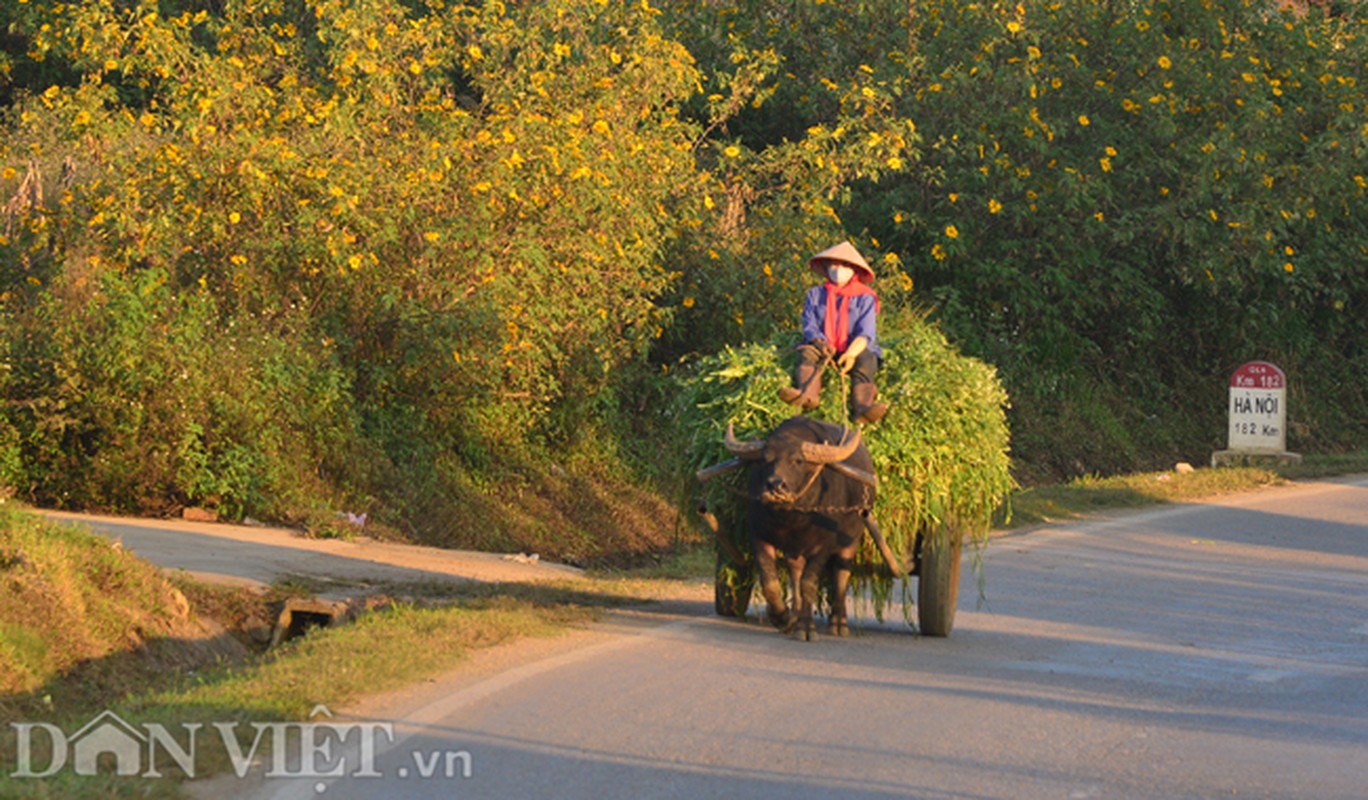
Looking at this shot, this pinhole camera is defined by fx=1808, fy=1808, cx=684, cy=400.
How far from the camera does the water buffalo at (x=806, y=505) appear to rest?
995 cm

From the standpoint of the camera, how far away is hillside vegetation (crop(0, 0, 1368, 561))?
576 inches

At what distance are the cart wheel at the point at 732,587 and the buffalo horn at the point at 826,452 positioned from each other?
123cm

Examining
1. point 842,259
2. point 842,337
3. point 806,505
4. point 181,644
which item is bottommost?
point 181,644

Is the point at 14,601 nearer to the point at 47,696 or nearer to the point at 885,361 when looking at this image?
the point at 47,696

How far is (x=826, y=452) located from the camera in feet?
32.6

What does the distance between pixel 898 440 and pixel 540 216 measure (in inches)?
265

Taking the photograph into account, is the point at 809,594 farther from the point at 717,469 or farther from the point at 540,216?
the point at 540,216

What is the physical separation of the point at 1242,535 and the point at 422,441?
748 centimetres

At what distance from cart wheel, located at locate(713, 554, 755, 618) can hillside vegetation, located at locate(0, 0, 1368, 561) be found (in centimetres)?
464

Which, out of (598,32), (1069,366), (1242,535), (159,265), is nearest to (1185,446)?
(1069,366)

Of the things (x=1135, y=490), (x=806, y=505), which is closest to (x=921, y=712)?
(x=806, y=505)

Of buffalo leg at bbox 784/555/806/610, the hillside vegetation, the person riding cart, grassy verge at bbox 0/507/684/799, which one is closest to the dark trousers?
the person riding cart

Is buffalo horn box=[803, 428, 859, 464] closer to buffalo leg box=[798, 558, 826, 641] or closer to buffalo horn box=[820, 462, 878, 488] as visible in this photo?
buffalo horn box=[820, 462, 878, 488]

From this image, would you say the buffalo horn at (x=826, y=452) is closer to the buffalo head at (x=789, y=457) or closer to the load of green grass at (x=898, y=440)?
the buffalo head at (x=789, y=457)
